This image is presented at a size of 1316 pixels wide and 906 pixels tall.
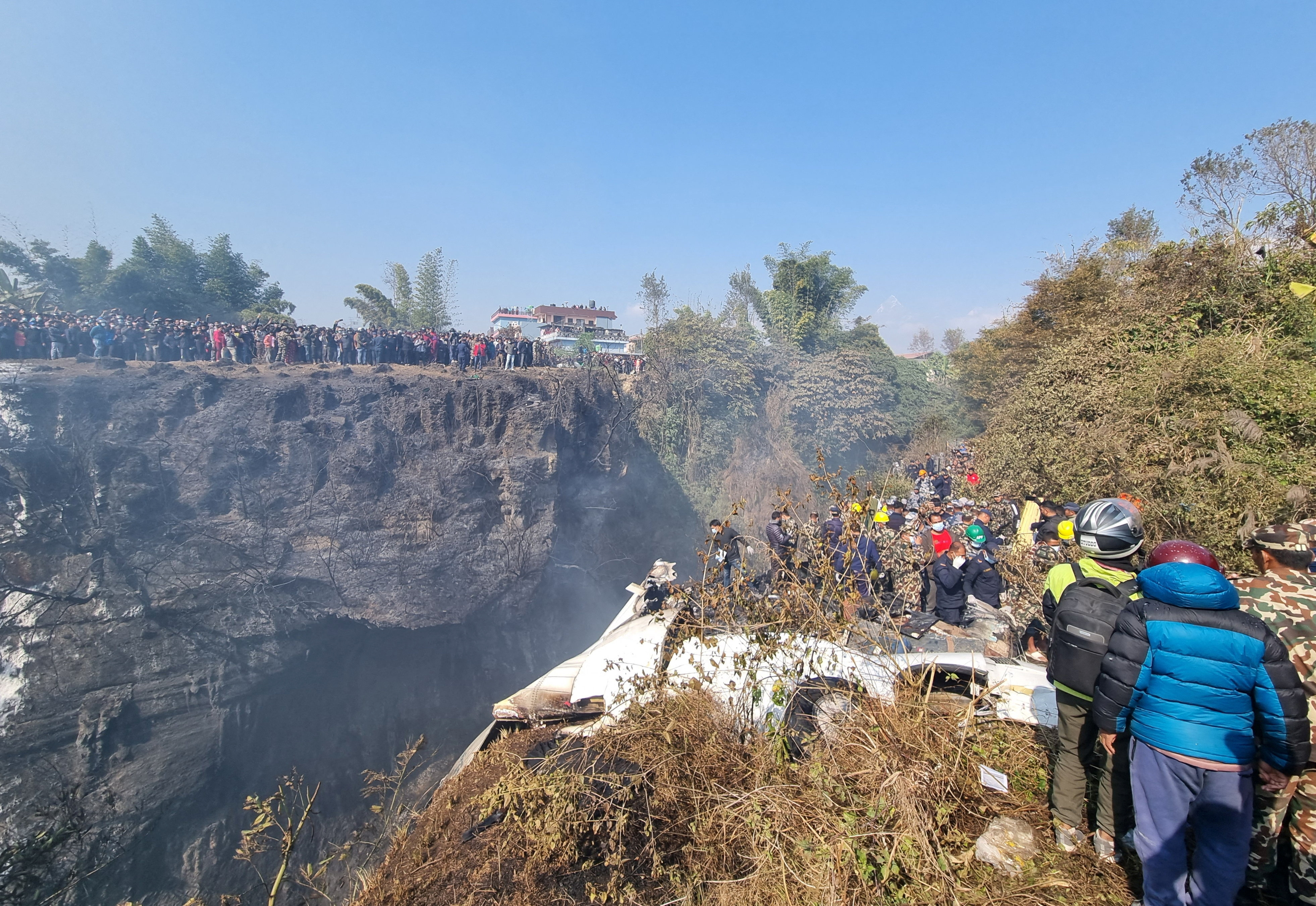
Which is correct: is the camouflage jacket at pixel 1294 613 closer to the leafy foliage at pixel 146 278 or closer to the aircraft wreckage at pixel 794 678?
the aircraft wreckage at pixel 794 678

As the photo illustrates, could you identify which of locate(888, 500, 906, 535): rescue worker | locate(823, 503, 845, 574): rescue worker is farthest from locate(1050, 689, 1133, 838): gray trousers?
locate(888, 500, 906, 535): rescue worker

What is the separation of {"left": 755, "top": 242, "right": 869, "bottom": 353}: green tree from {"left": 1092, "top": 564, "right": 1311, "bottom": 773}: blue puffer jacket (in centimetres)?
1940

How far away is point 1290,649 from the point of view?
223 centimetres

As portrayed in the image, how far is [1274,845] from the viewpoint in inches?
88.4

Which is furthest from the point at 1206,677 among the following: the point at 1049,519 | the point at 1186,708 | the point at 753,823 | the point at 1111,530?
the point at 1049,519

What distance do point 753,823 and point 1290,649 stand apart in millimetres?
2272

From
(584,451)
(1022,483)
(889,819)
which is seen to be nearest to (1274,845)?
(889,819)

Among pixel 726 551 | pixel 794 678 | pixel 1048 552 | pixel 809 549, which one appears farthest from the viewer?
pixel 1048 552

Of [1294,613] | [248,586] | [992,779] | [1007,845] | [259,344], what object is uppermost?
[259,344]

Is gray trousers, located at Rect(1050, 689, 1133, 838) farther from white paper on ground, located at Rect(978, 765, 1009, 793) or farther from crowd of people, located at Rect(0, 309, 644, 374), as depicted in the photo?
crowd of people, located at Rect(0, 309, 644, 374)

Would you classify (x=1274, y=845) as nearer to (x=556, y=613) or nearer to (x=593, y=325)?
(x=556, y=613)

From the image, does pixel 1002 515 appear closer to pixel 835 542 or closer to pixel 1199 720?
pixel 835 542

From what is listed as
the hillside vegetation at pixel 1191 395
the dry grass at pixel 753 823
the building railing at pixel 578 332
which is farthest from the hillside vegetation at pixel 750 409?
the building railing at pixel 578 332

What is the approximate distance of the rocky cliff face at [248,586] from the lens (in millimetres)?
9531
